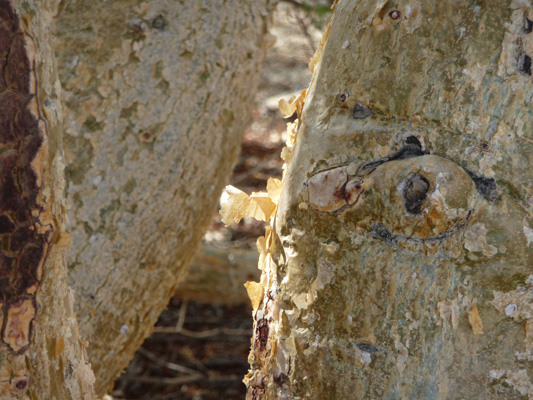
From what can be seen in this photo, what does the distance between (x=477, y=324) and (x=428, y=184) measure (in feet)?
0.60

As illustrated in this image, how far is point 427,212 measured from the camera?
25.1 inches

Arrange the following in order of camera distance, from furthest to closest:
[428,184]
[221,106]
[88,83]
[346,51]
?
[221,106], [88,83], [346,51], [428,184]

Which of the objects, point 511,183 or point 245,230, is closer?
point 511,183

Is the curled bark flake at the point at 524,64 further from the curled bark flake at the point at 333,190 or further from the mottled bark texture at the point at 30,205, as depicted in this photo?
the mottled bark texture at the point at 30,205

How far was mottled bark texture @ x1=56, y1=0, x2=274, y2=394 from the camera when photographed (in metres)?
1.25

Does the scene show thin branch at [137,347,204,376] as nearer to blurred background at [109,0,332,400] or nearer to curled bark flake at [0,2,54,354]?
blurred background at [109,0,332,400]

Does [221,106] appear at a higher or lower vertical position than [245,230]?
higher

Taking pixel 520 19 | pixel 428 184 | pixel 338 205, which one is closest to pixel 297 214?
pixel 338 205

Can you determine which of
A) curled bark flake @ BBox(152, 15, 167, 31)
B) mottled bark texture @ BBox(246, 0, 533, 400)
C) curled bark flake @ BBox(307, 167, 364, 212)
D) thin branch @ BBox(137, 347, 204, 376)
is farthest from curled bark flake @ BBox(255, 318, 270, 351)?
thin branch @ BBox(137, 347, 204, 376)

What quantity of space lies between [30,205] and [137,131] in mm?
645

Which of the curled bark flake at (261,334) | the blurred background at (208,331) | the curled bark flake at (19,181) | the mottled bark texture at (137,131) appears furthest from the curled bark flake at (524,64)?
the blurred background at (208,331)

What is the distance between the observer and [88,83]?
4.12ft

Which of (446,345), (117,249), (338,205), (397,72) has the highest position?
(397,72)

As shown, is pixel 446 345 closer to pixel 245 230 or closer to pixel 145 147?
pixel 145 147
